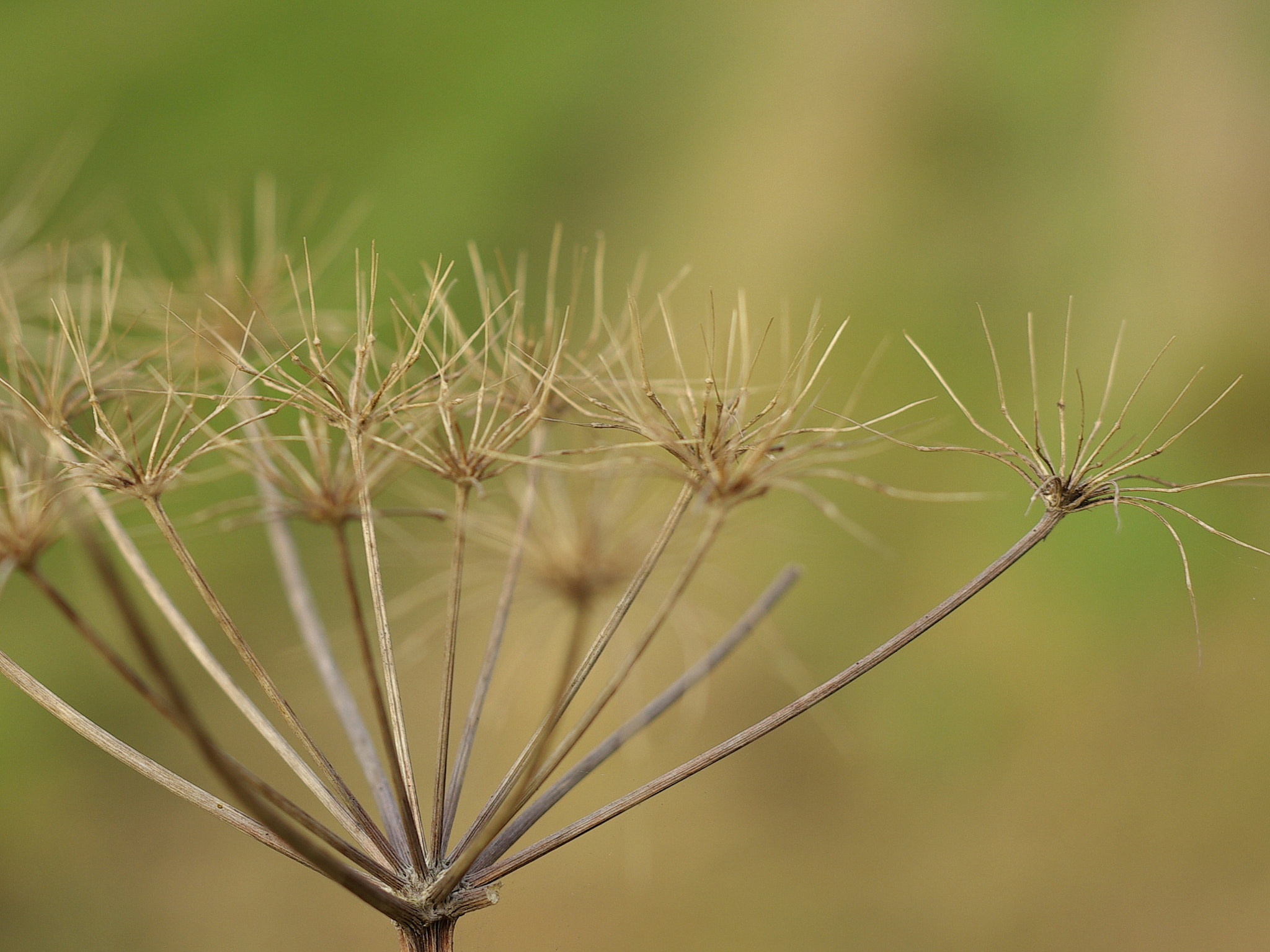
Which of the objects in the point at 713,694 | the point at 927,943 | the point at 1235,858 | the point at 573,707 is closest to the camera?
the point at 1235,858

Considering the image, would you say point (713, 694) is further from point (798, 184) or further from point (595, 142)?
point (595, 142)

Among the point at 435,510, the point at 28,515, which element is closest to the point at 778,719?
the point at 435,510

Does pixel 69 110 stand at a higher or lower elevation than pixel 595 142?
higher

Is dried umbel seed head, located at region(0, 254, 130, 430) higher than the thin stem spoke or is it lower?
higher

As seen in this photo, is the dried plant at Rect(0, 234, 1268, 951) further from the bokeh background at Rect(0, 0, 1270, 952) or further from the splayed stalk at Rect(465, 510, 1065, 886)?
the bokeh background at Rect(0, 0, 1270, 952)

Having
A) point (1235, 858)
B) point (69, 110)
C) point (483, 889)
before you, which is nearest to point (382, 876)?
point (483, 889)

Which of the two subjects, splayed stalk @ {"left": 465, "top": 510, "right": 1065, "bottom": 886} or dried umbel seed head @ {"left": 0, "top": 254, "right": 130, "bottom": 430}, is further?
dried umbel seed head @ {"left": 0, "top": 254, "right": 130, "bottom": 430}

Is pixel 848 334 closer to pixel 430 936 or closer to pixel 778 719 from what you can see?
pixel 778 719

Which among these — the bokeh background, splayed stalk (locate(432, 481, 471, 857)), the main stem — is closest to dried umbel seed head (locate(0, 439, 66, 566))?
splayed stalk (locate(432, 481, 471, 857))

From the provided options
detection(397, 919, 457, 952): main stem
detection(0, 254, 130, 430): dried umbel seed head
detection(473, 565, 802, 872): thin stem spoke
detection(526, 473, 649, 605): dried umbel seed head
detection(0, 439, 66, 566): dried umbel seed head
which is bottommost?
detection(397, 919, 457, 952): main stem
